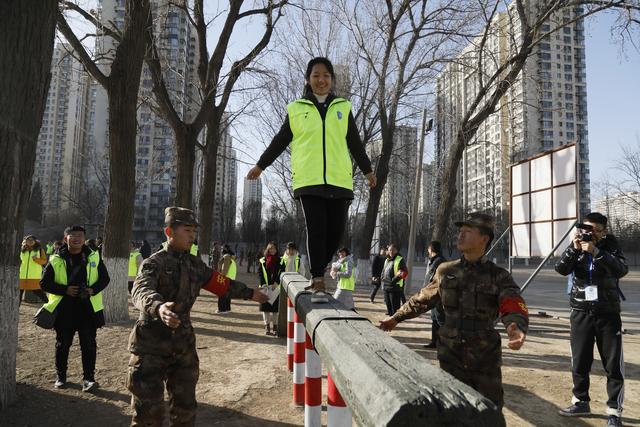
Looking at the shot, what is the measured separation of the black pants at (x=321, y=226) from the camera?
3.68 metres

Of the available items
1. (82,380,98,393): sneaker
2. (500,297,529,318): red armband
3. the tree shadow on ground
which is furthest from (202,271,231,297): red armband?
(82,380,98,393): sneaker

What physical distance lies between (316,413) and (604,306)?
134 inches

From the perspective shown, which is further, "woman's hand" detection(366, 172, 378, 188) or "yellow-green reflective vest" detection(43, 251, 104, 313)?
"yellow-green reflective vest" detection(43, 251, 104, 313)

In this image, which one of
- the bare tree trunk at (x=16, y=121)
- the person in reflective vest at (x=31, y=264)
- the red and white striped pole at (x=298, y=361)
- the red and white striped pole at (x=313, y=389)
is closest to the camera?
the red and white striped pole at (x=313, y=389)

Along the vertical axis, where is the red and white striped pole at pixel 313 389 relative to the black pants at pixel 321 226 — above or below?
below

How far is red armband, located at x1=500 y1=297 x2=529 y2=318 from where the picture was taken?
9.76 feet

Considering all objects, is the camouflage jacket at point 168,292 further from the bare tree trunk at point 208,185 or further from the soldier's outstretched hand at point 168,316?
the bare tree trunk at point 208,185

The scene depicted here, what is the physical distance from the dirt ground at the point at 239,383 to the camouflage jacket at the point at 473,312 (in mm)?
2263

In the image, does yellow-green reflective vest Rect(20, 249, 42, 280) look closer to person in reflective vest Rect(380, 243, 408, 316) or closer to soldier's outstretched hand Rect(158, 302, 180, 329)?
person in reflective vest Rect(380, 243, 408, 316)

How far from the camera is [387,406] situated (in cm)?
105

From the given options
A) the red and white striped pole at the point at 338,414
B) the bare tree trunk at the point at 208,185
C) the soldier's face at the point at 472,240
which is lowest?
the red and white striped pole at the point at 338,414

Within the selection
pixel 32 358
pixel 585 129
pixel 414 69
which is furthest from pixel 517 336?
pixel 585 129

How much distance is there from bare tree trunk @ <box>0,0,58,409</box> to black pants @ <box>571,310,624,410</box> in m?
6.30

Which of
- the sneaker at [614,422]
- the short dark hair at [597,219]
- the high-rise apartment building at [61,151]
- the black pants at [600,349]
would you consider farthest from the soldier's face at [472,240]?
the high-rise apartment building at [61,151]
